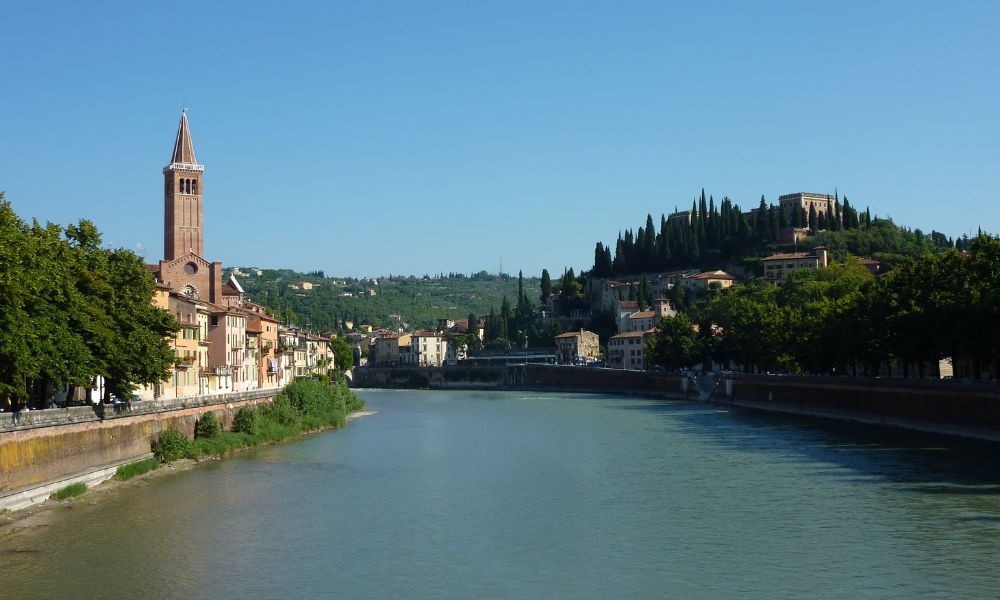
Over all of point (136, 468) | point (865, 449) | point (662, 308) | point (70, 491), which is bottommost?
point (865, 449)

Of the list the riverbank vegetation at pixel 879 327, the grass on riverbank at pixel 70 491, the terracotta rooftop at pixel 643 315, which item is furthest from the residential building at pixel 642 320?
the grass on riverbank at pixel 70 491

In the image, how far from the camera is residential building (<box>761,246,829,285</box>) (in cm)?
14200

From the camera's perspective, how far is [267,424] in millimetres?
52656

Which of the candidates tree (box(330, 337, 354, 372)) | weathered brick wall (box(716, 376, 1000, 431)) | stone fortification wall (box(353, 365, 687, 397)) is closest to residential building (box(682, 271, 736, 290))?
stone fortification wall (box(353, 365, 687, 397))

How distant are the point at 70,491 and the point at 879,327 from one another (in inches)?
1658

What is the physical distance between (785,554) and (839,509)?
20.3 ft

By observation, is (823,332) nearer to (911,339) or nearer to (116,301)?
(911,339)

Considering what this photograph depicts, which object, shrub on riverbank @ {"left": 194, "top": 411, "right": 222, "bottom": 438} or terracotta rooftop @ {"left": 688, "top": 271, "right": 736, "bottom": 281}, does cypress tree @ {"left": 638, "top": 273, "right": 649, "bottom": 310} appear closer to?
terracotta rooftop @ {"left": 688, "top": 271, "right": 736, "bottom": 281}

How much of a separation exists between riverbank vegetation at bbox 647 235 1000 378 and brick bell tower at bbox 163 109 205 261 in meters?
44.7

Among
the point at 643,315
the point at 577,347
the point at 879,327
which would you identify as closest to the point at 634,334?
the point at 643,315

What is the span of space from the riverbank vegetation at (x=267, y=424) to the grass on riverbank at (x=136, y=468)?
3.63 ft

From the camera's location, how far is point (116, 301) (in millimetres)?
36688

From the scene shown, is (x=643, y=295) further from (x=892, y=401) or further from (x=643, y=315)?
(x=892, y=401)

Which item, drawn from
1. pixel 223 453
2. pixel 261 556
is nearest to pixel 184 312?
pixel 223 453
